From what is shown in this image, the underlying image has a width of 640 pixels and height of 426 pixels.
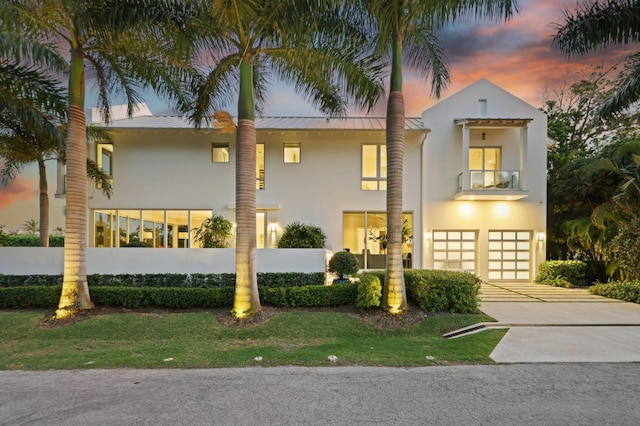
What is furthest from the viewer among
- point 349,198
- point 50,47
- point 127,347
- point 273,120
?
point 273,120

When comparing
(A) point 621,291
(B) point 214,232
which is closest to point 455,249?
(A) point 621,291

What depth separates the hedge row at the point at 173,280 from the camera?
34.0 feet

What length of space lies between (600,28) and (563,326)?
7.71 meters

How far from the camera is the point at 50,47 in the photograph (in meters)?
9.27

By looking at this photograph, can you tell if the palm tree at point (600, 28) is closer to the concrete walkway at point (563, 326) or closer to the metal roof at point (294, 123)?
the metal roof at point (294, 123)

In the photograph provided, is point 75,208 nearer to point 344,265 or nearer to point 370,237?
point 344,265

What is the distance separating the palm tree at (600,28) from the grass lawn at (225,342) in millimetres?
7740

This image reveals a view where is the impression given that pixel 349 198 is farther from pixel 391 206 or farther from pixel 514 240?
pixel 514 240

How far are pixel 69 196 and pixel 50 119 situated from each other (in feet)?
14.4

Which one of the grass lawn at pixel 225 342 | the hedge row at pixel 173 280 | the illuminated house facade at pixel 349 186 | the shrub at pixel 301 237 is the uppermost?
the illuminated house facade at pixel 349 186

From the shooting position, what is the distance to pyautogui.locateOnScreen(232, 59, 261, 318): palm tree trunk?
838 centimetres

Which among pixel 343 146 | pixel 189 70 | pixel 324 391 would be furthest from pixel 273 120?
pixel 324 391

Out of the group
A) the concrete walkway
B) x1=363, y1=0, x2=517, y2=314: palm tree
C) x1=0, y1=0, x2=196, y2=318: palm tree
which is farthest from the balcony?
x1=0, y1=0, x2=196, y2=318: palm tree

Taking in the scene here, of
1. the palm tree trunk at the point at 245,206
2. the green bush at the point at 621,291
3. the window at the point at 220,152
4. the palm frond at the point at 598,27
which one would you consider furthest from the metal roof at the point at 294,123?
the green bush at the point at 621,291
